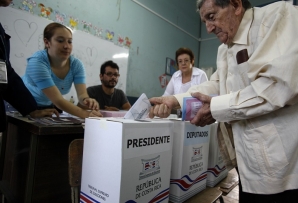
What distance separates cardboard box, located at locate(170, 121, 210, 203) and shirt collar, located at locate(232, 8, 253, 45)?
329mm

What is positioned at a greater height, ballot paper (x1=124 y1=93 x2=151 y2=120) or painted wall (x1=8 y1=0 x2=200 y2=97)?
painted wall (x1=8 y1=0 x2=200 y2=97)

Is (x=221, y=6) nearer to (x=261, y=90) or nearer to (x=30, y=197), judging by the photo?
(x=261, y=90)

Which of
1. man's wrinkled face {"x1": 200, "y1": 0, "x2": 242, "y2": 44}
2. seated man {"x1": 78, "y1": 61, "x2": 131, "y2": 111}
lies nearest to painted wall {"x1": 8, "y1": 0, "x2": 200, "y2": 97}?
seated man {"x1": 78, "y1": 61, "x2": 131, "y2": 111}

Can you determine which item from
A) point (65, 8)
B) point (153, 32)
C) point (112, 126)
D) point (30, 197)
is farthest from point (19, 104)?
point (153, 32)

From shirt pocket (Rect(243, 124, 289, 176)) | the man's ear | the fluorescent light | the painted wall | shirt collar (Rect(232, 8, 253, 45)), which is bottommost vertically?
shirt pocket (Rect(243, 124, 289, 176))

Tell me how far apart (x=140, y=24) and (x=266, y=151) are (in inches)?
114

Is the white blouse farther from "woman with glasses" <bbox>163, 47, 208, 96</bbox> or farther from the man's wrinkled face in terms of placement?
the man's wrinkled face

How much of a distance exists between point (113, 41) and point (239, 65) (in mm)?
2301

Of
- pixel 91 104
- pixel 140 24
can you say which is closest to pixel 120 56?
pixel 140 24

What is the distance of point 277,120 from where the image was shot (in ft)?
1.80

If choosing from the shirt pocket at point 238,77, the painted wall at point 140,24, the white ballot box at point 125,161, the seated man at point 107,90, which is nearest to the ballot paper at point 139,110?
the white ballot box at point 125,161

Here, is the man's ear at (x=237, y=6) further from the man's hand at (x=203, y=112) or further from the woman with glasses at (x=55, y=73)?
the woman with glasses at (x=55, y=73)

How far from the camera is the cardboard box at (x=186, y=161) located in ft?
2.30

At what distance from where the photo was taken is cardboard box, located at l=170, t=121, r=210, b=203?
701mm
